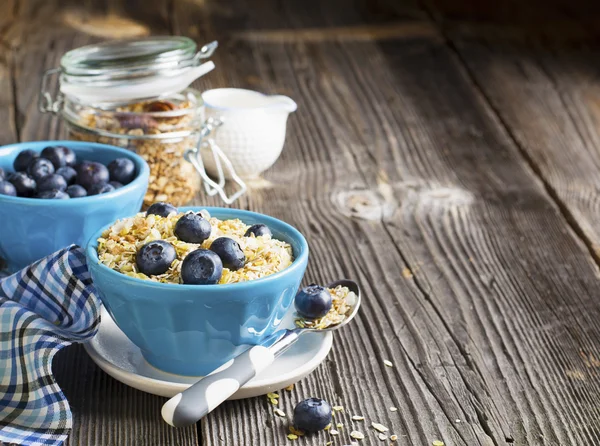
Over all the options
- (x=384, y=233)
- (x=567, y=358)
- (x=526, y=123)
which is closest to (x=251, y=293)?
(x=567, y=358)

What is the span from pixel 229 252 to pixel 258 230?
100 mm

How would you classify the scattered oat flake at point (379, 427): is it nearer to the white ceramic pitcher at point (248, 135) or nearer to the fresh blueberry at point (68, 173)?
the fresh blueberry at point (68, 173)

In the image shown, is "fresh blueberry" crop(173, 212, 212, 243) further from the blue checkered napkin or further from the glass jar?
the glass jar

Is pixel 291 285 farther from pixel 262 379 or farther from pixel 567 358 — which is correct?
pixel 567 358

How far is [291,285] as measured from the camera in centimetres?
99

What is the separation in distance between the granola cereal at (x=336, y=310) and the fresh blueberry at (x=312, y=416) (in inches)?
5.3

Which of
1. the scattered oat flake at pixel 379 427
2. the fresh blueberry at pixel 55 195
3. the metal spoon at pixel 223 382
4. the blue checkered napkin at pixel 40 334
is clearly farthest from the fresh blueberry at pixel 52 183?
the scattered oat flake at pixel 379 427

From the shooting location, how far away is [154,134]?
1.45 m

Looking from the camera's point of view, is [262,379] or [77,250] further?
[77,250]

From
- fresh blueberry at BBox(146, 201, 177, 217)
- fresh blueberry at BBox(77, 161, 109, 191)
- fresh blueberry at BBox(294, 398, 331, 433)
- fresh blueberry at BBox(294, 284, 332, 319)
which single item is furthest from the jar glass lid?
fresh blueberry at BBox(294, 398, 331, 433)

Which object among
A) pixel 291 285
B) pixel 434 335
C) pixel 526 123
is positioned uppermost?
pixel 291 285

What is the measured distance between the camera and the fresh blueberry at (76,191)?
4.00ft

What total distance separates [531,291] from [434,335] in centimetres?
21

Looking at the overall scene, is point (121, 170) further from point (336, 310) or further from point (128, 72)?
point (336, 310)
